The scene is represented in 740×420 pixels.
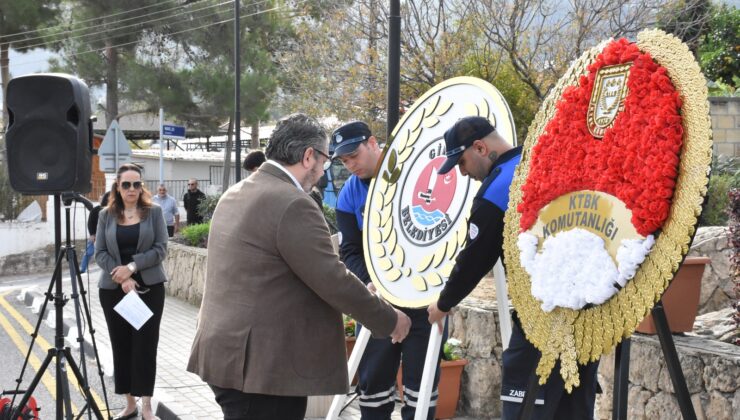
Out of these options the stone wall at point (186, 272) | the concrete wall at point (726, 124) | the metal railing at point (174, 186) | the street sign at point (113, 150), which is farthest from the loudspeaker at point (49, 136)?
the metal railing at point (174, 186)

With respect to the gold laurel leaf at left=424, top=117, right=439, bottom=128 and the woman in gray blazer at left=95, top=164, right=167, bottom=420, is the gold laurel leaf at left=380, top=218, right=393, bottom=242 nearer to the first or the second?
the gold laurel leaf at left=424, top=117, right=439, bottom=128

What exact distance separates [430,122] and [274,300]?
65.7 inches

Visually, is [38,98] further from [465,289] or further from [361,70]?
[361,70]

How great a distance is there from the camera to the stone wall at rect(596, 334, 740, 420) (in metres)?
4.44

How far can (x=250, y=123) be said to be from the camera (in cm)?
3228

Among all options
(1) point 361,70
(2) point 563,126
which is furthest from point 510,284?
(1) point 361,70

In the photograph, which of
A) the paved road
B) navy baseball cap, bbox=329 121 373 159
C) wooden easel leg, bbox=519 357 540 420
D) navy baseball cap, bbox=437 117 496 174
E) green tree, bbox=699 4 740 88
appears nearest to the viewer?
wooden easel leg, bbox=519 357 540 420

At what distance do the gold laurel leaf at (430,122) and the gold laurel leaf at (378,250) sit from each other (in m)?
0.72

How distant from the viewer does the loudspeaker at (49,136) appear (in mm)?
6094

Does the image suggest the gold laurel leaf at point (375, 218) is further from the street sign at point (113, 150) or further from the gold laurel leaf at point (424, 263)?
the street sign at point (113, 150)

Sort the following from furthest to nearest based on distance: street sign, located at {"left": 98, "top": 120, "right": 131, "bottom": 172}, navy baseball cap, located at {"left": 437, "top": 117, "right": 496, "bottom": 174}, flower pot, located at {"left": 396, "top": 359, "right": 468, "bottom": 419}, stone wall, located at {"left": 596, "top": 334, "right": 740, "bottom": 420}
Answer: street sign, located at {"left": 98, "top": 120, "right": 131, "bottom": 172}, flower pot, located at {"left": 396, "top": 359, "right": 468, "bottom": 419}, stone wall, located at {"left": 596, "top": 334, "right": 740, "bottom": 420}, navy baseball cap, located at {"left": 437, "top": 117, "right": 496, "bottom": 174}

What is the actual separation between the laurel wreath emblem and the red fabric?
0.83m

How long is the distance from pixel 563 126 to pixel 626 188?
528mm

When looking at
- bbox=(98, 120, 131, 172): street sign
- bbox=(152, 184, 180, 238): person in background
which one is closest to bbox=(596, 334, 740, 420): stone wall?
bbox=(98, 120, 131, 172): street sign
